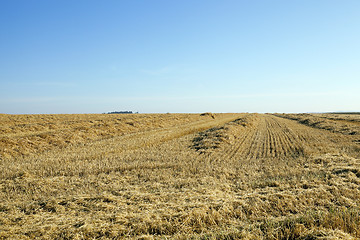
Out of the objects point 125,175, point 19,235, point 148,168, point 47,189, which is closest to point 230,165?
point 148,168

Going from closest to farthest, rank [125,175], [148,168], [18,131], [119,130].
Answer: [125,175], [148,168], [18,131], [119,130]

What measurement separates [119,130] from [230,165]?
1774 cm

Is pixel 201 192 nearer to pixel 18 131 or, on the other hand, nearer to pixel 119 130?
pixel 119 130

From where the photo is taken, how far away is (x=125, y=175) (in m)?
9.20

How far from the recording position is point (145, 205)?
5.86 m

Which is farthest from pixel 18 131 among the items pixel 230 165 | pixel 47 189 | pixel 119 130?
pixel 230 165

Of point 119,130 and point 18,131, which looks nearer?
point 18,131

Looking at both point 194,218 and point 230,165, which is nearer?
point 194,218

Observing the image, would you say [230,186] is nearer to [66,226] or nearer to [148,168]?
[148,168]

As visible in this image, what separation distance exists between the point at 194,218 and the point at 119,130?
72.6 feet

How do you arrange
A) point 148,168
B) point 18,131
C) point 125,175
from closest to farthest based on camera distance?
point 125,175, point 148,168, point 18,131

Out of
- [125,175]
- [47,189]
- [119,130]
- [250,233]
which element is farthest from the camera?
[119,130]

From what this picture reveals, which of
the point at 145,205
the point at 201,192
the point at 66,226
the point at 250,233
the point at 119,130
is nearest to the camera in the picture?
the point at 250,233

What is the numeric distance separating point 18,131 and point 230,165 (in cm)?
2252
